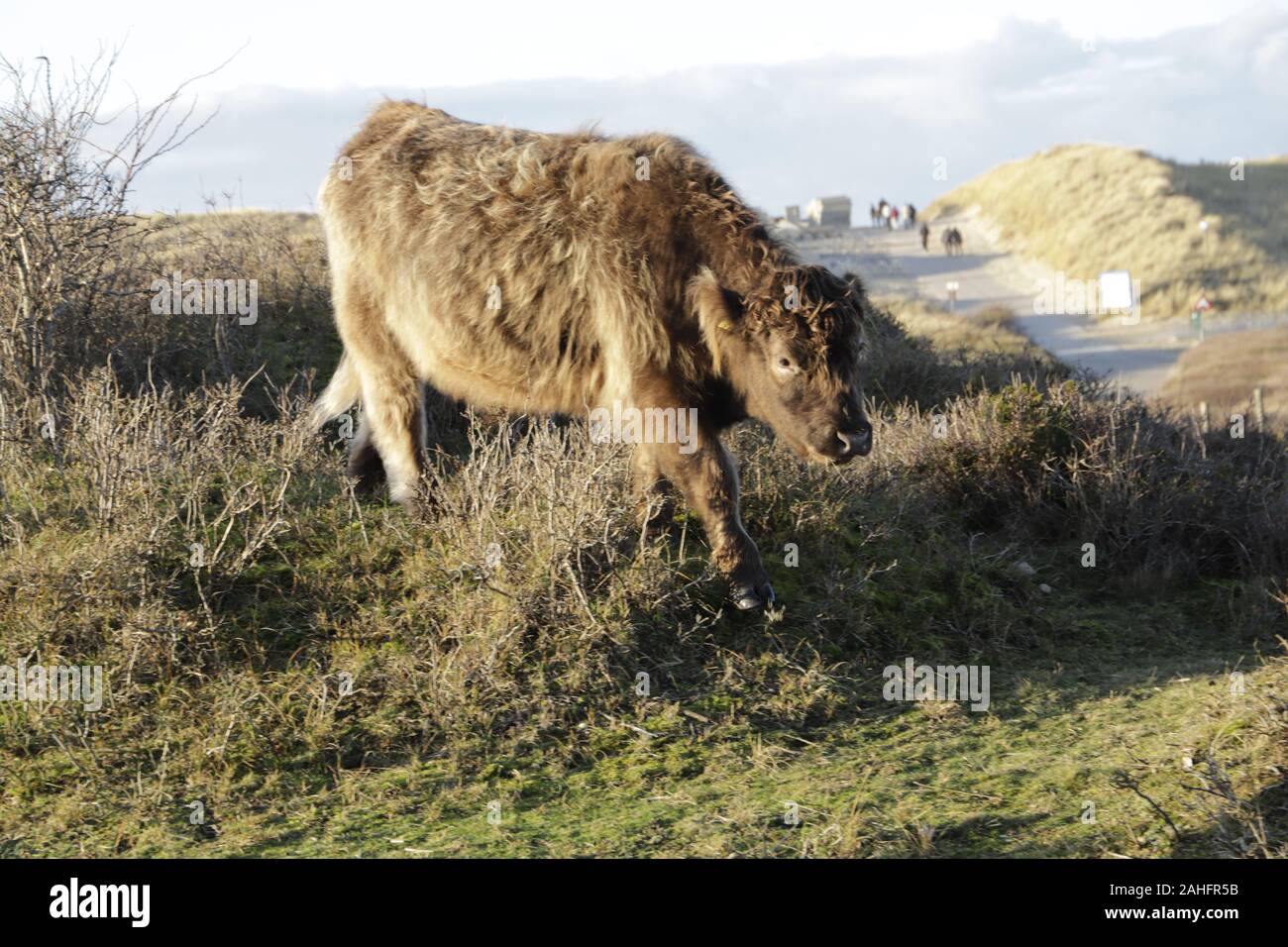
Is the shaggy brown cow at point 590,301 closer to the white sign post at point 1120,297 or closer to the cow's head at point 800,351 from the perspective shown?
the cow's head at point 800,351

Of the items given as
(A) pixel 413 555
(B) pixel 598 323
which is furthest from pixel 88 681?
(B) pixel 598 323

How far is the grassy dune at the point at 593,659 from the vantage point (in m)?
5.47

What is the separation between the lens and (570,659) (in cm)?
666

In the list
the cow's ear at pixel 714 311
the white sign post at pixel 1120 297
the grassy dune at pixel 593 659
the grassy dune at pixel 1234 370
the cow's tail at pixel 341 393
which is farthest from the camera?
the white sign post at pixel 1120 297

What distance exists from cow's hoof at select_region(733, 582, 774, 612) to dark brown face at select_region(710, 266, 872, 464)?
2.81ft

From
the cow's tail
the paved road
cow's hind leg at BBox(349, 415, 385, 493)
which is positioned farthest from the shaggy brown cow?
the paved road

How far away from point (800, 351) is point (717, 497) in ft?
3.20

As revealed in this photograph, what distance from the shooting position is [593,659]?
6676 millimetres

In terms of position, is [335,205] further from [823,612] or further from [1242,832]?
[1242,832]

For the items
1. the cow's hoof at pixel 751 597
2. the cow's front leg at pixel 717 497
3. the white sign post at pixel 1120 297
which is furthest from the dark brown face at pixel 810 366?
the white sign post at pixel 1120 297

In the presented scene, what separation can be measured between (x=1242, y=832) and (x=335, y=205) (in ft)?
21.1

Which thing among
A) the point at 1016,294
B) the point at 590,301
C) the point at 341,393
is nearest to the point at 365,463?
the point at 341,393

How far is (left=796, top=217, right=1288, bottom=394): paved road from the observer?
45906 mm

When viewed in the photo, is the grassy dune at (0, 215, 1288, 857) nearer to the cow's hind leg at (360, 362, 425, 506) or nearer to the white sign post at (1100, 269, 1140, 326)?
the cow's hind leg at (360, 362, 425, 506)
